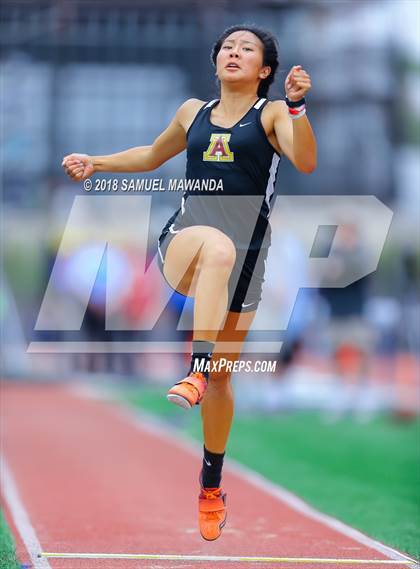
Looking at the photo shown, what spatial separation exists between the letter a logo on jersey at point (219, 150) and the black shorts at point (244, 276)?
367 mm

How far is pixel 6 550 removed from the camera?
210 inches

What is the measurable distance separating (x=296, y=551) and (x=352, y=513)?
1399 mm

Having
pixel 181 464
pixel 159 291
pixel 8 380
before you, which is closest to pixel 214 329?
pixel 181 464

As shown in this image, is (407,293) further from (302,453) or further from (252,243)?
(252,243)

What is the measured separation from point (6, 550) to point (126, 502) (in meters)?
1.98

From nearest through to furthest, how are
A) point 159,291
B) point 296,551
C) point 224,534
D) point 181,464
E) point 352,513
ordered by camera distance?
point 296,551
point 224,534
point 352,513
point 181,464
point 159,291

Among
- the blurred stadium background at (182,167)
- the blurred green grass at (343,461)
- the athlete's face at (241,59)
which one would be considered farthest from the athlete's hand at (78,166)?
the blurred stadium background at (182,167)

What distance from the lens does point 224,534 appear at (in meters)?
6.07

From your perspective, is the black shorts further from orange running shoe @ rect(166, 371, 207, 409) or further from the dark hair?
the dark hair

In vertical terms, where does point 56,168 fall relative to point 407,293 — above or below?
above

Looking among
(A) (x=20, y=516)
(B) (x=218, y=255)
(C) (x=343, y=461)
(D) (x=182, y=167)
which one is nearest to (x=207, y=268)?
(B) (x=218, y=255)

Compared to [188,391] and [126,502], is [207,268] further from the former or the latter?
[126,502]

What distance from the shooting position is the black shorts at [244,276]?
15.8 feet

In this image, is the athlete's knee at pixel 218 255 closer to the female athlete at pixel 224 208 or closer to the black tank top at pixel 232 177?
the female athlete at pixel 224 208
